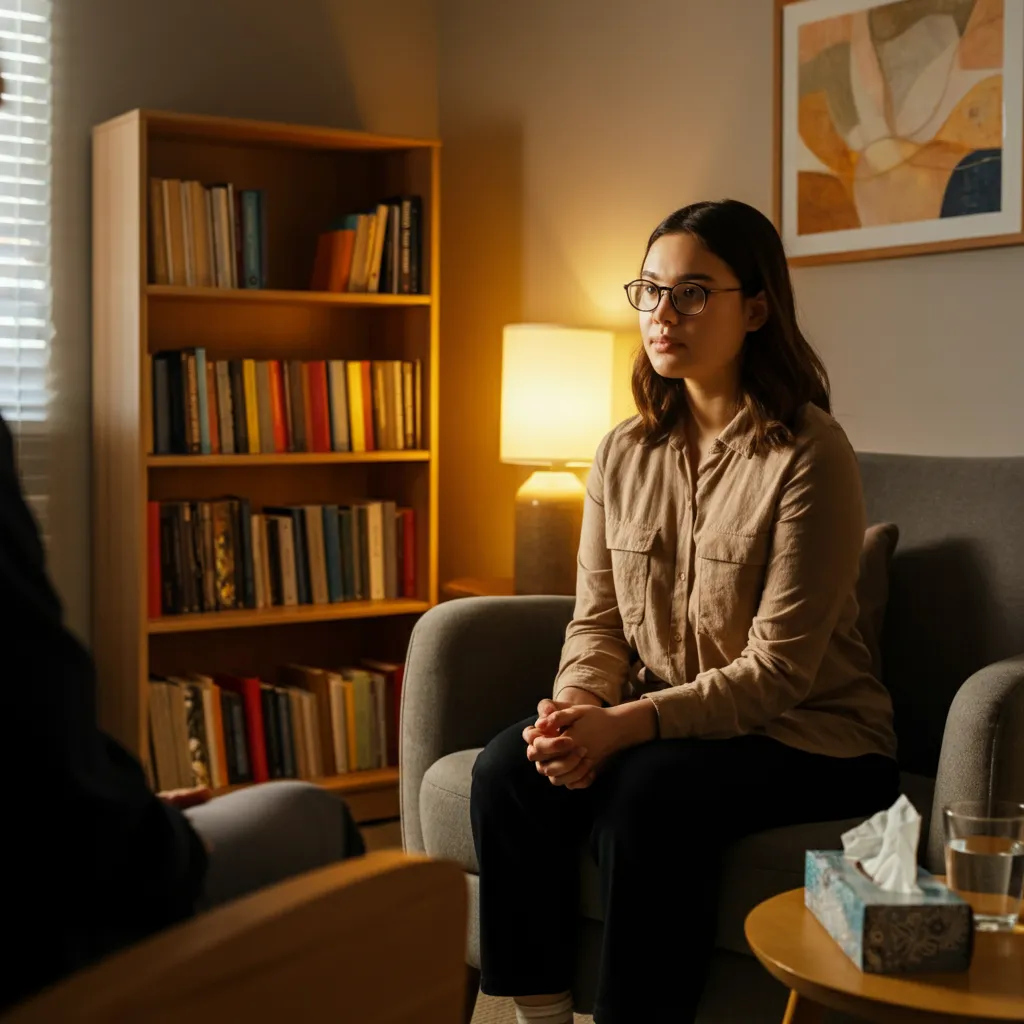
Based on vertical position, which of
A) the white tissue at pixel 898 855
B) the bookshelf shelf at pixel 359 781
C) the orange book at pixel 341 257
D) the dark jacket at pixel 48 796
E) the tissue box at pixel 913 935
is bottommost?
the bookshelf shelf at pixel 359 781

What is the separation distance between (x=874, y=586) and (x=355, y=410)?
5.42ft

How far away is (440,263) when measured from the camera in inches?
155

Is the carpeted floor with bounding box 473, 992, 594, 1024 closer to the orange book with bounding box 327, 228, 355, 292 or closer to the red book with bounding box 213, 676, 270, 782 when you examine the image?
the red book with bounding box 213, 676, 270, 782

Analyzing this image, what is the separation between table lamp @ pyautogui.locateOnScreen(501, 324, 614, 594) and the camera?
314 cm

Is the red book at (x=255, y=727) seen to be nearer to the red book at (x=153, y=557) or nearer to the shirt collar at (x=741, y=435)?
the red book at (x=153, y=557)

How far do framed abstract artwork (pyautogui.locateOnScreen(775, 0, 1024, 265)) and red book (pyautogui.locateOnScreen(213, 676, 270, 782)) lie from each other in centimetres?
161

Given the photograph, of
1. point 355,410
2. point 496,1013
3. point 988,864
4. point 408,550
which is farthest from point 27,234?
→ point 988,864

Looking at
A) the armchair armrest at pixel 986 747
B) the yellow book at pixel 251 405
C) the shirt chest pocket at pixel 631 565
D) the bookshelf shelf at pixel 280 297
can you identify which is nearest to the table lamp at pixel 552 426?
the bookshelf shelf at pixel 280 297

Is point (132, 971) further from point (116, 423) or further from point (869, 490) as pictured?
point (116, 423)

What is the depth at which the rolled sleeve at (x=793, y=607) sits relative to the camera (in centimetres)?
191

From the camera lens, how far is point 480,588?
3281 millimetres

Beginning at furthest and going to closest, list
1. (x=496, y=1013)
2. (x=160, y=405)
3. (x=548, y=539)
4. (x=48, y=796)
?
1. (x=160, y=405)
2. (x=548, y=539)
3. (x=496, y=1013)
4. (x=48, y=796)

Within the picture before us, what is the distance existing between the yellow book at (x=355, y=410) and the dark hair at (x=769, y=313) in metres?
1.46

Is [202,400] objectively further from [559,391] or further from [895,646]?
[895,646]
